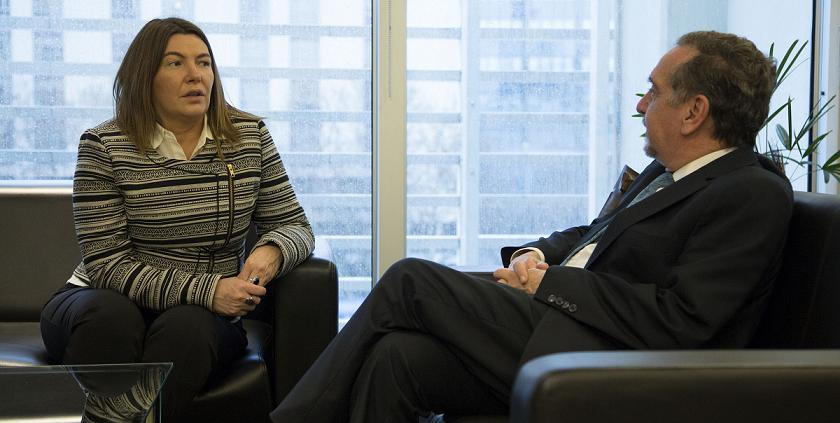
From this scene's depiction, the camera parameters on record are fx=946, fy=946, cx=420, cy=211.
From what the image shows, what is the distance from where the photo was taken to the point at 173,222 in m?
2.53

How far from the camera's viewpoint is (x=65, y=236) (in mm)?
2947

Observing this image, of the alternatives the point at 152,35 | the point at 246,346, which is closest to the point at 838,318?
the point at 246,346

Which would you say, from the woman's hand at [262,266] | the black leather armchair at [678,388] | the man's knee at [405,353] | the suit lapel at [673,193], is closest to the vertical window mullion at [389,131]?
the woman's hand at [262,266]

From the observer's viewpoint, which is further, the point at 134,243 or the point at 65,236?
the point at 65,236

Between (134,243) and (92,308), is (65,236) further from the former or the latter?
(92,308)

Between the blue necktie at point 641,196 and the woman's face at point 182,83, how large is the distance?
108 centimetres

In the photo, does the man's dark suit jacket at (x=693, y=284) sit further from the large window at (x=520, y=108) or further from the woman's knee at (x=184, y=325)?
the large window at (x=520, y=108)

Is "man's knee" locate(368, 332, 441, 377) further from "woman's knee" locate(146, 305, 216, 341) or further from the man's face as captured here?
the man's face

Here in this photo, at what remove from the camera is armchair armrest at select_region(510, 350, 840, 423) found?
4.20ft

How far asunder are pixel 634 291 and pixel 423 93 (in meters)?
2.21

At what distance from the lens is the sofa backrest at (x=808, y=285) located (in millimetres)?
1781

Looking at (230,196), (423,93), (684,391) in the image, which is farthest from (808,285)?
(423,93)

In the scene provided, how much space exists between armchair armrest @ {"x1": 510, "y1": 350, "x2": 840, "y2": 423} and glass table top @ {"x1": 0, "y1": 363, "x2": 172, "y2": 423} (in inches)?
33.5

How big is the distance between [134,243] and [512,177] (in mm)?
1926
